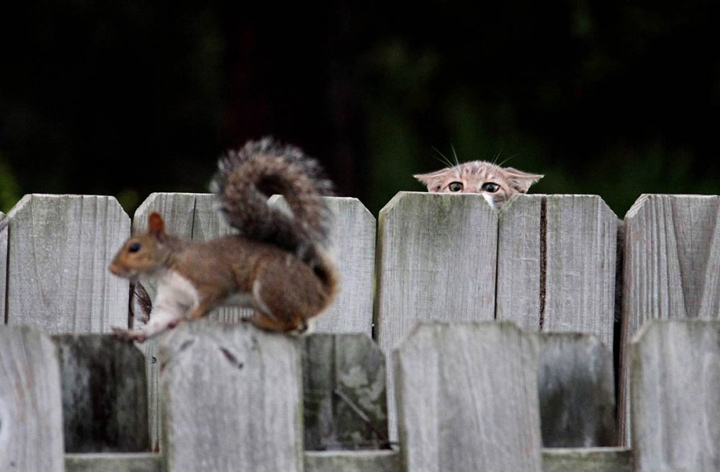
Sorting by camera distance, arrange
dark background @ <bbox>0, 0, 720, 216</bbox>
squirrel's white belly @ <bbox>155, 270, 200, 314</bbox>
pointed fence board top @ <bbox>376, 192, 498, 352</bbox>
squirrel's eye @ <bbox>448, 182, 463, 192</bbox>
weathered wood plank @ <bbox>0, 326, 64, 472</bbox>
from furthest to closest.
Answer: dark background @ <bbox>0, 0, 720, 216</bbox> < squirrel's eye @ <bbox>448, 182, 463, 192</bbox> < pointed fence board top @ <bbox>376, 192, 498, 352</bbox> < squirrel's white belly @ <bbox>155, 270, 200, 314</bbox> < weathered wood plank @ <bbox>0, 326, 64, 472</bbox>

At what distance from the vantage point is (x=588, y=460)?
88.4 inches

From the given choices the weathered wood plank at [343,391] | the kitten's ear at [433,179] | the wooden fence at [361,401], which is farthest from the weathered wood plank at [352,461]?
the kitten's ear at [433,179]

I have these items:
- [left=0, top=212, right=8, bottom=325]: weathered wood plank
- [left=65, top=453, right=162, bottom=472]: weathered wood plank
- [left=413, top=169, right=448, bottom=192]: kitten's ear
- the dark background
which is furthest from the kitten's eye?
[left=65, top=453, right=162, bottom=472]: weathered wood plank

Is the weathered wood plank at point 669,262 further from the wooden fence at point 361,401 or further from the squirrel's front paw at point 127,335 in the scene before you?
the squirrel's front paw at point 127,335

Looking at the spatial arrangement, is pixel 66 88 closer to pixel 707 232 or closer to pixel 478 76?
pixel 478 76

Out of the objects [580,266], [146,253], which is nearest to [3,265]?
[146,253]

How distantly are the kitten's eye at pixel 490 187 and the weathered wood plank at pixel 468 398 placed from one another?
9.49 feet

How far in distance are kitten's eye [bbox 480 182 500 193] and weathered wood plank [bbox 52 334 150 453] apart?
293 cm

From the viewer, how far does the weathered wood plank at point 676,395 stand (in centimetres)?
222

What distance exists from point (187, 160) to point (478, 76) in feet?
10.0

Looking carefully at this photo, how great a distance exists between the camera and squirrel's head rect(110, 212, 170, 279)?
240 cm

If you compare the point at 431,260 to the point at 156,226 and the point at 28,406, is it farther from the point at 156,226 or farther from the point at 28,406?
the point at 28,406

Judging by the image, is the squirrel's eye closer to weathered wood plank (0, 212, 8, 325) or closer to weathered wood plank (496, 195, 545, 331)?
weathered wood plank (496, 195, 545, 331)

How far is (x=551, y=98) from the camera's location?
764 cm
